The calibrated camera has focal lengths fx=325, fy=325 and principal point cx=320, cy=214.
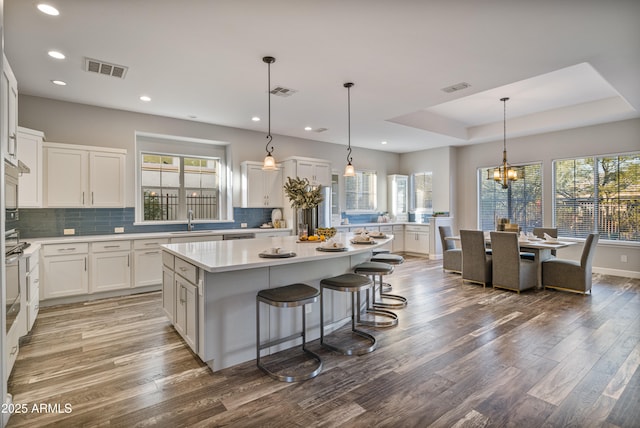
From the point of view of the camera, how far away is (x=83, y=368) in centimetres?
268

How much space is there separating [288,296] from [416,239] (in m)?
6.67

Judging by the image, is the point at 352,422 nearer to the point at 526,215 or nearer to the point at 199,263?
the point at 199,263

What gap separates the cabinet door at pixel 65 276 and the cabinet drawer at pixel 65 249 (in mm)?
55

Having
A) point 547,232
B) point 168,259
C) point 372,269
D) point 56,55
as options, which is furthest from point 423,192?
point 56,55

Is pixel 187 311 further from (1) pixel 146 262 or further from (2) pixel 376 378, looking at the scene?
(1) pixel 146 262

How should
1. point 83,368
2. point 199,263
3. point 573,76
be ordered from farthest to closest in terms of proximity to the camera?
point 573,76, point 83,368, point 199,263

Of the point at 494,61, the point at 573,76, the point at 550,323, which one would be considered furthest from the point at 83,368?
the point at 573,76

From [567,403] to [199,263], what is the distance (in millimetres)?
2750

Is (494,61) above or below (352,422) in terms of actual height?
above

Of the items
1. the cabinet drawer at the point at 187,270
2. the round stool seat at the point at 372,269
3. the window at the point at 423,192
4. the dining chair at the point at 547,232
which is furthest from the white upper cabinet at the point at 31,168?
the window at the point at 423,192

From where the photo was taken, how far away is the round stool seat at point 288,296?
2.45 m

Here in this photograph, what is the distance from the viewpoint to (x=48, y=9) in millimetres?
2590

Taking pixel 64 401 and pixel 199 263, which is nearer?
pixel 64 401

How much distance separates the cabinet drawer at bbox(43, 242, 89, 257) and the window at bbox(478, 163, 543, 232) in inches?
317
